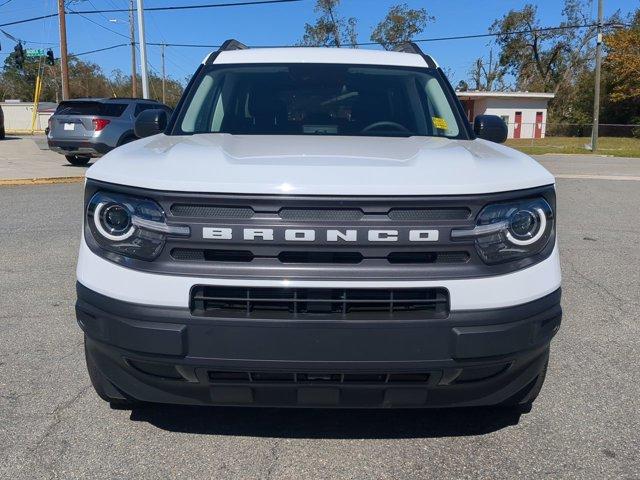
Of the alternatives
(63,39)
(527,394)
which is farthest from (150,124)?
(63,39)

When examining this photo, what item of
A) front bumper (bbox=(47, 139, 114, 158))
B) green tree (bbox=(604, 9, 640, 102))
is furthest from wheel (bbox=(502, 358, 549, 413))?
green tree (bbox=(604, 9, 640, 102))

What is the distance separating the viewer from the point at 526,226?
96.3 inches

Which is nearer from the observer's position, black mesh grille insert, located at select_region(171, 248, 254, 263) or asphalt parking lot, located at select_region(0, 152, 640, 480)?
black mesh grille insert, located at select_region(171, 248, 254, 263)

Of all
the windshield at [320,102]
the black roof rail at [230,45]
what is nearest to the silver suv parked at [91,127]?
the black roof rail at [230,45]

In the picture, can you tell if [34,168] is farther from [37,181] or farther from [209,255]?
[209,255]

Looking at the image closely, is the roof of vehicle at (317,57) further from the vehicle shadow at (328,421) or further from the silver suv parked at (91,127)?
the silver suv parked at (91,127)

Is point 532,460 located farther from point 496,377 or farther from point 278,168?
point 278,168

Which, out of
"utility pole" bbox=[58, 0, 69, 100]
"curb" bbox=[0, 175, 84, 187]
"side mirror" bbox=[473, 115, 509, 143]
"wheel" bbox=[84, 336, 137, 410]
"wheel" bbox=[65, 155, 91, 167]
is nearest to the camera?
"wheel" bbox=[84, 336, 137, 410]

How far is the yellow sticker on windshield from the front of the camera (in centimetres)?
380

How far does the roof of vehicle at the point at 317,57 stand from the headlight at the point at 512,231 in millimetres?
1968

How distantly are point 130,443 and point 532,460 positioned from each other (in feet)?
5.89

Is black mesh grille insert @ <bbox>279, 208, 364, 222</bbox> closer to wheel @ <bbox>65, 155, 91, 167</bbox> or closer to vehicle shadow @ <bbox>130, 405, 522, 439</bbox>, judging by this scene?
vehicle shadow @ <bbox>130, 405, 522, 439</bbox>

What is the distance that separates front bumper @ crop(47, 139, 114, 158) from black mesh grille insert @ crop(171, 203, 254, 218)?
13283 millimetres

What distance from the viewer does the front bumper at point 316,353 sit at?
2.28 m
